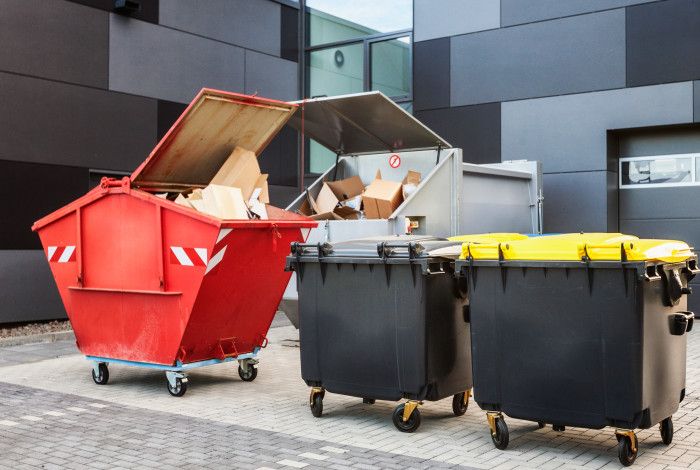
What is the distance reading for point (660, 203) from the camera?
11531mm

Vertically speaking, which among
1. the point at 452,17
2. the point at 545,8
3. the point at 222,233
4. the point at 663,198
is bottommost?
the point at 222,233

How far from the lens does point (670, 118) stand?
36.7 feet

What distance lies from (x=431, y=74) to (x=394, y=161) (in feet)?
14.2

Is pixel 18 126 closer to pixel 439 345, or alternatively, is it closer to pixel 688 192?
pixel 439 345

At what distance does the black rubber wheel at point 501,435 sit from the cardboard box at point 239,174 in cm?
336

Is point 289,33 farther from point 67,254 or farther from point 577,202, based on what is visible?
point 67,254

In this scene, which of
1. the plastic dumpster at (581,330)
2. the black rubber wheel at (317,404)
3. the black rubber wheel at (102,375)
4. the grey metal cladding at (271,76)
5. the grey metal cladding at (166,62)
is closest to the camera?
the plastic dumpster at (581,330)

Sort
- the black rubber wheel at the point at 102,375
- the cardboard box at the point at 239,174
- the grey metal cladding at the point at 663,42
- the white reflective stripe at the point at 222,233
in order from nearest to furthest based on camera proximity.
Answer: the white reflective stripe at the point at 222,233 → the black rubber wheel at the point at 102,375 → the cardboard box at the point at 239,174 → the grey metal cladding at the point at 663,42

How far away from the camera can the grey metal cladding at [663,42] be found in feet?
36.0

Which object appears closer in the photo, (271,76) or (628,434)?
(628,434)

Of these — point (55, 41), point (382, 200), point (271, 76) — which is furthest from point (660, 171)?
point (55, 41)

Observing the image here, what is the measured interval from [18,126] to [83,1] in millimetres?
1974

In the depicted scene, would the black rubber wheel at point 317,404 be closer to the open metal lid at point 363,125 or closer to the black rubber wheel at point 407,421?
the black rubber wheel at point 407,421

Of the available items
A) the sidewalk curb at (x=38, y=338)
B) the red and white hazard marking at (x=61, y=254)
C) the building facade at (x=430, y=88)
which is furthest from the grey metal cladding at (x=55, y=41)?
the red and white hazard marking at (x=61, y=254)
